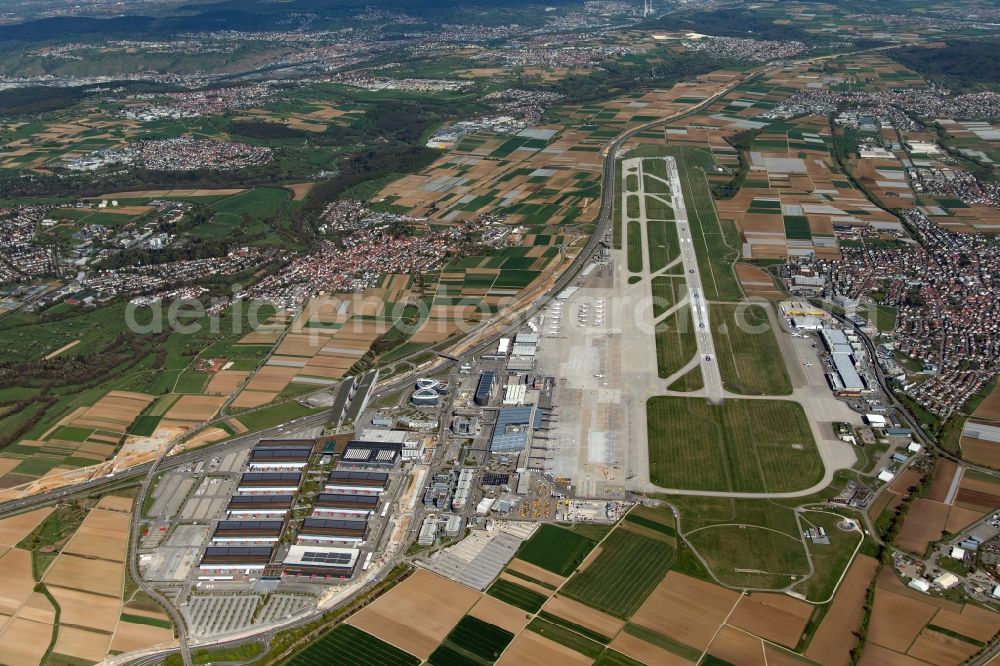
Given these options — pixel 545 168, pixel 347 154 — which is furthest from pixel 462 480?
pixel 347 154

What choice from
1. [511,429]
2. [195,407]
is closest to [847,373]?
[511,429]

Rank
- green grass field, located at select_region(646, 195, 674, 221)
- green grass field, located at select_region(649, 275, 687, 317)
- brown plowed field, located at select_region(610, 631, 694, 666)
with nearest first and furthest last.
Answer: brown plowed field, located at select_region(610, 631, 694, 666), green grass field, located at select_region(649, 275, 687, 317), green grass field, located at select_region(646, 195, 674, 221)

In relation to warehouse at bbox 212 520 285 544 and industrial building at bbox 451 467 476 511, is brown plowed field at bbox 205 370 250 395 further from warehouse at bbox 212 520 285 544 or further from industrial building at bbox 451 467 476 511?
industrial building at bbox 451 467 476 511

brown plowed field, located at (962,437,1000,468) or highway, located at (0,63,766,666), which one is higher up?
brown plowed field, located at (962,437,1000,468)

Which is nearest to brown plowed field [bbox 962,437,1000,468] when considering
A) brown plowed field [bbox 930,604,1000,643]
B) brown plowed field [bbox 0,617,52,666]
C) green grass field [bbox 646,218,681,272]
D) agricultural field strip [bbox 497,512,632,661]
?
brown plowed field [bbox 930,604,1000,643]

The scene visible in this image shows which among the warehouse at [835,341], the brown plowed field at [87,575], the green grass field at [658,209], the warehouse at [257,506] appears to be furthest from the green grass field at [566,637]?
the green grass field at [658,209]

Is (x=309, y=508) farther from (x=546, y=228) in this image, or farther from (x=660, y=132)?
(x=660, y=132)
